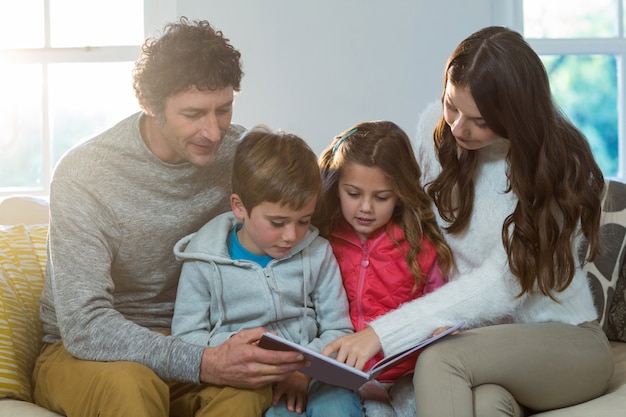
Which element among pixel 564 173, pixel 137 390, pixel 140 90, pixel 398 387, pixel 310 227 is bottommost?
pixel 398 387

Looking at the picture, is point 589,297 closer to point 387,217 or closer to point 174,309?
point 387,217

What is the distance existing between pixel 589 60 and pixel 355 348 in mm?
2293

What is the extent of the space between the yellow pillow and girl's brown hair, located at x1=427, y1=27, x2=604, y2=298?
125 centimetres

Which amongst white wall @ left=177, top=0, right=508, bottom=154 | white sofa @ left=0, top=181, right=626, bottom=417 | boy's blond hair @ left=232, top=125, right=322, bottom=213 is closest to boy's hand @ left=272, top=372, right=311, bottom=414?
boy's blond hair @ left=232, top=125, right=322, bottom=213

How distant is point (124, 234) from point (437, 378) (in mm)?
853

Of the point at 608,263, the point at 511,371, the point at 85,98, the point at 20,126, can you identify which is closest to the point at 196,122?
the point at 511,371

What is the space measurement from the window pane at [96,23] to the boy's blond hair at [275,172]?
1718 mm

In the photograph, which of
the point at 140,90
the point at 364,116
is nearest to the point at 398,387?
the point at 140,90

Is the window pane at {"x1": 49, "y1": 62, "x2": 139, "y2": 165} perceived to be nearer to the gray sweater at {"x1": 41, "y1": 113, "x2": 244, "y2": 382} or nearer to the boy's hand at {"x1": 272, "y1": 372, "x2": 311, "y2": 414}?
the gray sweater at {"x1": 41, "y1": 113, "x2": 244, "y2": 382}

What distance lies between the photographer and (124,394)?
1.71m

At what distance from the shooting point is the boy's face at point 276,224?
197 cm

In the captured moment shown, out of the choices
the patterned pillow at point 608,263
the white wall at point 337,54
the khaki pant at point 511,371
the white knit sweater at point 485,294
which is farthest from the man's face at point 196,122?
the white wall at point 337,54

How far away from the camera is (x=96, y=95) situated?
360 centimetres

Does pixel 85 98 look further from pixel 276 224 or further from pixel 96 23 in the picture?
pixel 276 224
